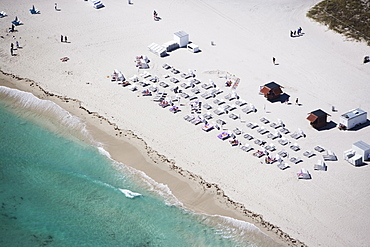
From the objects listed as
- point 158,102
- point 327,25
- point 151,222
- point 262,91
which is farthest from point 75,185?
point 327,25

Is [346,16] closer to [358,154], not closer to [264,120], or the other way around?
[264,120]

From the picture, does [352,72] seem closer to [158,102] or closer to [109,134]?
[158,102]

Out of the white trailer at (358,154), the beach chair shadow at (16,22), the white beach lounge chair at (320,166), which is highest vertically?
the white trailer at (358,154)

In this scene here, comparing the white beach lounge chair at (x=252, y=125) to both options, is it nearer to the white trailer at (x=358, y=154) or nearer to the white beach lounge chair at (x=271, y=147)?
the white beach lounge chair at (x=271, y=147)

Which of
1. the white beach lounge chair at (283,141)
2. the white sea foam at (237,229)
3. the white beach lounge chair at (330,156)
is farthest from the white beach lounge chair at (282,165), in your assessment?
the white sea foam at (237,229)

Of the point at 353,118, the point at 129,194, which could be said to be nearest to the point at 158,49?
the point at 129,194

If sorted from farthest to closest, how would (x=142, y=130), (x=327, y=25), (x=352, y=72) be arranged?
(x=327, y=25)
(x=352, y=72)
(x=142, y=130)
